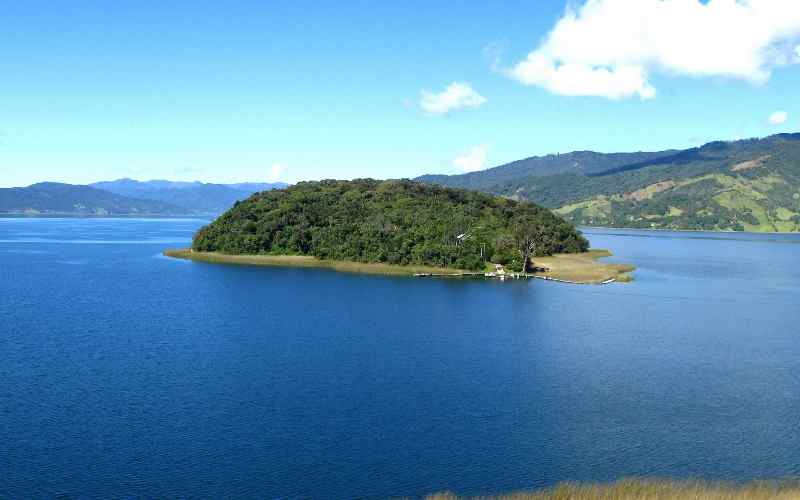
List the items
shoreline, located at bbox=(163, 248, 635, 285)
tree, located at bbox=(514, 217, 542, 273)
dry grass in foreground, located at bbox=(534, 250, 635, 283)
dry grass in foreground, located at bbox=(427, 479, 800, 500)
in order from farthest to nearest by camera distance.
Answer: tree, located at bbox=(514, 217, 542, 273) → shoreline, located at bbox=(163, 248, 635, 285) → dry grass in foreground, located at bbox=(534, 250, 635, 283) → dry grass in foreground, located at bbox=(427, 479, 800, 500)

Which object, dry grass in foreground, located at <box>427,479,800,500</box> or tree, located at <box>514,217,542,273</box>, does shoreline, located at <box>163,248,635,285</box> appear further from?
dry grass in foreground, located at <box>427,479,800,500</box>

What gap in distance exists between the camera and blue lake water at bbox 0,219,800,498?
38.3 meters

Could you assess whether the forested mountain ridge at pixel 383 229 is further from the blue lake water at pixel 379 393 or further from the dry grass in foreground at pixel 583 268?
the blue lake water at pixel 379 393

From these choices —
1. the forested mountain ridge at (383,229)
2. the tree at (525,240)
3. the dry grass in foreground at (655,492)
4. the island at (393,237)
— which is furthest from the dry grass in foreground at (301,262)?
the dry grass in foreground at (655,492)

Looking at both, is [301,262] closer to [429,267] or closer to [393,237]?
[393,237]

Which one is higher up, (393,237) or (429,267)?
(393,237)

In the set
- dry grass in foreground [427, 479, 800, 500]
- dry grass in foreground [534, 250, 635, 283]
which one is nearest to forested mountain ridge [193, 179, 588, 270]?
dry grass in foreground [534, 250, 635, 283]

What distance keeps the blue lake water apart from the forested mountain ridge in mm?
43810

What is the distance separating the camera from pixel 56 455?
3931 cm

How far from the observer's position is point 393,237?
148 meters

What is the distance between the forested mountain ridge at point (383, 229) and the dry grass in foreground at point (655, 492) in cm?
9970

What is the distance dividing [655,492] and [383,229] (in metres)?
120

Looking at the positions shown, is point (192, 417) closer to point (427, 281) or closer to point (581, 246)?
point (427, 281)

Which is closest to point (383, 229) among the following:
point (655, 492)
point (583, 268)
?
point (583, 268)
